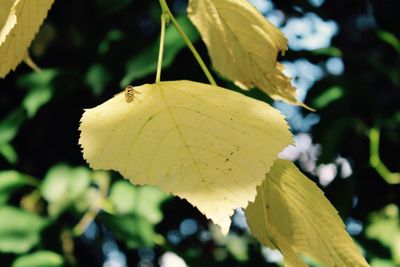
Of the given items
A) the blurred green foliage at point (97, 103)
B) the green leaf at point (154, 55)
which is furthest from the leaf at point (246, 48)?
the green leaf at point (154, 55)

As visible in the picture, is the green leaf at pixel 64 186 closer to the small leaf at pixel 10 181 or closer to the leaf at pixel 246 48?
the small leaf at pixel 10 181

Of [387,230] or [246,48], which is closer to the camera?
[246,48]

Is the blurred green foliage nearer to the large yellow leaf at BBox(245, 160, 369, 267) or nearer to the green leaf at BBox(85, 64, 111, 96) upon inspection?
the green leaf at BBox(85, 64, 111, 96)

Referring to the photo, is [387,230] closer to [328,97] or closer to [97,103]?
[328,97]

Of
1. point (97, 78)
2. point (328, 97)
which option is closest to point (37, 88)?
point (97, 78)

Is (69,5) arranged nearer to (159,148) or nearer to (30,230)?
(30,230)

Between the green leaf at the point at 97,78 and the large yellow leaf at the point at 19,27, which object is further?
the green leaf at the point at 97,78
